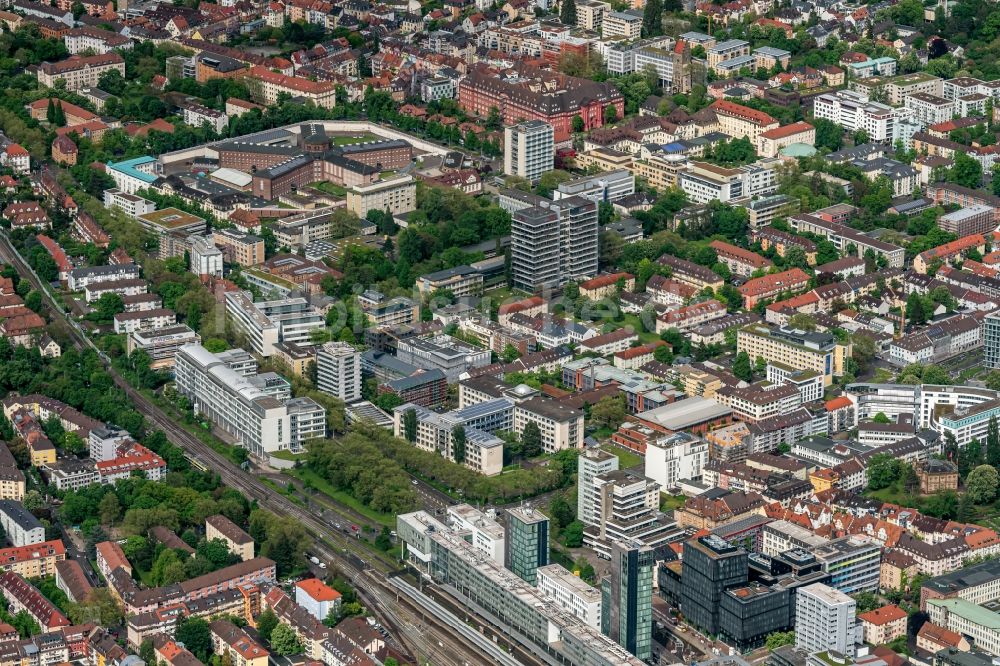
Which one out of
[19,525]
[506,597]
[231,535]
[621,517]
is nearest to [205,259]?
[19,525]

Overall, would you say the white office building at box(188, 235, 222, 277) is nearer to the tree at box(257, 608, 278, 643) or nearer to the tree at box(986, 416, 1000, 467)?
the tree at box(257, 608, 278, 643)

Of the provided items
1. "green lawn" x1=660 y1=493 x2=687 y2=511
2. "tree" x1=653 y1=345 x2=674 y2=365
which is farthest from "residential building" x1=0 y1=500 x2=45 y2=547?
"tree" x1=653 y1=345 x2=674 y2=365

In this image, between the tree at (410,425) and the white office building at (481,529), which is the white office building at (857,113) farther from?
the white office building at (481,529)

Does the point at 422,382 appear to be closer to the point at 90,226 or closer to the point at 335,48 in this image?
the point at 90,226

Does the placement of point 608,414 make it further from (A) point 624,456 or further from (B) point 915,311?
(B) point 915,311

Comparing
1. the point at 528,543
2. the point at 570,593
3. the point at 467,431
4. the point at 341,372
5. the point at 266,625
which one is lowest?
the point at 266,625

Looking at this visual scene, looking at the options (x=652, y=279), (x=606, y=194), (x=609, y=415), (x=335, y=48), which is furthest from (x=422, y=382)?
(x=335, y=48)
